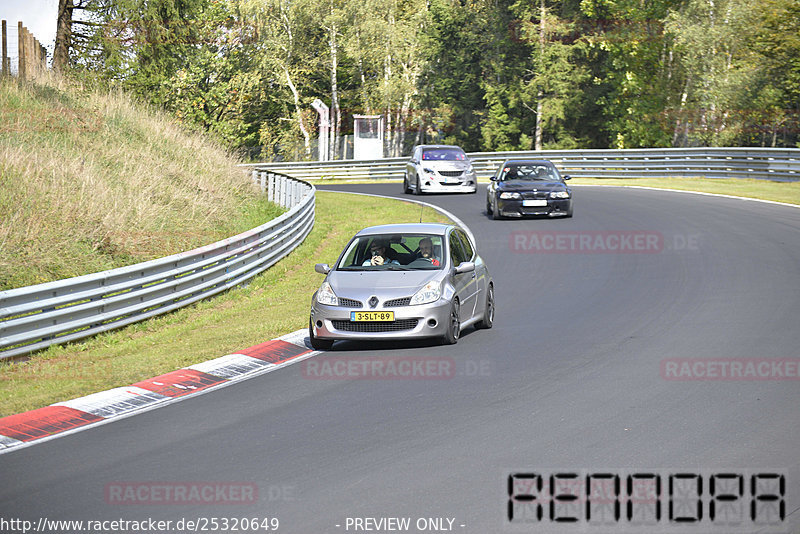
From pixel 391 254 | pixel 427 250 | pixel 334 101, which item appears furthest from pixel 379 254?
pixel 334 101

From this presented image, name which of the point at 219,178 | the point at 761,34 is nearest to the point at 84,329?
the point at 219,178

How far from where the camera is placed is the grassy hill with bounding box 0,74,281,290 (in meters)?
17.7

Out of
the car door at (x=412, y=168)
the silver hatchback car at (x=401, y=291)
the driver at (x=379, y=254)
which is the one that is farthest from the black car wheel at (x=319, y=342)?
the car door at (x=412, y=168)

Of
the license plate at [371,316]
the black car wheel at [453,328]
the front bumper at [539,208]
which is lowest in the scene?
the black car wheel at [453,328]

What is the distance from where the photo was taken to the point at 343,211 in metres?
33.3

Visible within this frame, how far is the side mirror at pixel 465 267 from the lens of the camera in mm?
13117

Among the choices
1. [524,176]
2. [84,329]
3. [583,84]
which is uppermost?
[583,84]

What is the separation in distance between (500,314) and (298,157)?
208 ft

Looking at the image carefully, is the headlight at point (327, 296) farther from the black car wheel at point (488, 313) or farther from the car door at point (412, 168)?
the car door at point (412, 168)

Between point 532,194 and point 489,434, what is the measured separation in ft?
65.0

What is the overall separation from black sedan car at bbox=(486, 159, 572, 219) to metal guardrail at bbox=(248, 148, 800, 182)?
11987 mm

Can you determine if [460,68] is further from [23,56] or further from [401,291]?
[401,291]

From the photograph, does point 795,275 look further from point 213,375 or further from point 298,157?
point 298,157

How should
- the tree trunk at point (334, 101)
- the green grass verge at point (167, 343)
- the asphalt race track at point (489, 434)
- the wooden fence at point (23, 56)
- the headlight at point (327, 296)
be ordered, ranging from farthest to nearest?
1. the tree trunk at point (334, 101)
2. the wooden fence at point (23, 56)
3. the headlight at point (327, 296)
4. the green grass verge at point (167, 343)
5. the asphalt race track at point (489, 434)
